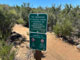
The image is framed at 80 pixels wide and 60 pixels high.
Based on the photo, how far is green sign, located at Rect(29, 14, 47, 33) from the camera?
3.82 metres

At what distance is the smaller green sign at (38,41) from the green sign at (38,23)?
136 millimetres

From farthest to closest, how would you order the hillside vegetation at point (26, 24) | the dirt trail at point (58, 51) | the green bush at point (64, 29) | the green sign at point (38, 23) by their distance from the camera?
the green bush at point (64, 29) < the hillside vegetation at point (26, 24) < the dirt trail at point (58, 51) < the green sign at point (38, 23)

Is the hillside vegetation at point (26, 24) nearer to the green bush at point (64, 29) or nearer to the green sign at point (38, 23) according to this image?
the green bush at point (64, 29)

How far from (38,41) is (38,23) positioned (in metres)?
0.54

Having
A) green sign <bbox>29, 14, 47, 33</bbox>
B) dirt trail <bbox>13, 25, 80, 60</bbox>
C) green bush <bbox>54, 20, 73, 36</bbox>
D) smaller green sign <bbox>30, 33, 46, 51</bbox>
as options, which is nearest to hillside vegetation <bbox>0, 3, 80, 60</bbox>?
green bush <bbox>54, 20, 73, 36</bbox>

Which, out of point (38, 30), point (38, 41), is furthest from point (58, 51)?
point (38, 30)

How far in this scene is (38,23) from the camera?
3889 millimetres

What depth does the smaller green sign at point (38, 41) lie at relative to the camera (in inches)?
154

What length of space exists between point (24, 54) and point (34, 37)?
11.9 feet

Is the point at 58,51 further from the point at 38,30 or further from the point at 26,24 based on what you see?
the point at 26,24

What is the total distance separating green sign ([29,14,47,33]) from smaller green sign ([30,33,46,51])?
0.45 feet

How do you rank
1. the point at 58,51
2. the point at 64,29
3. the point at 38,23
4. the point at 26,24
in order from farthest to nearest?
the point at 26,24 < the point at 64,29 < the point at 58,51 < the point at 38,23

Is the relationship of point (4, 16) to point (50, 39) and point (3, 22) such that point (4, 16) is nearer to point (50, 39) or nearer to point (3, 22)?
point (3, 22)

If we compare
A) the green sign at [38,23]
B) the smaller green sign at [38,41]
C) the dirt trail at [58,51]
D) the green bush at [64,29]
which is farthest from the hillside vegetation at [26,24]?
the green sign at [38,23]
